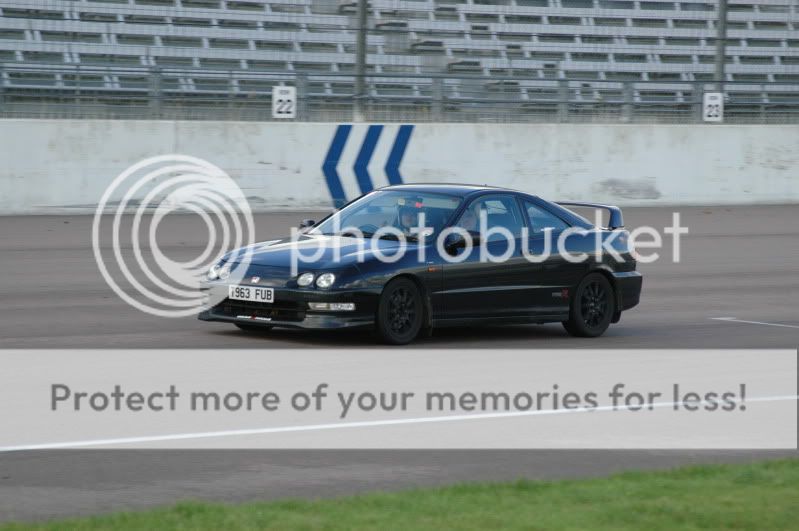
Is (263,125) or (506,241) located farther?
(263,125)

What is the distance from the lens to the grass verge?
5.68m

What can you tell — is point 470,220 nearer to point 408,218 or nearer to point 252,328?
point 408,218

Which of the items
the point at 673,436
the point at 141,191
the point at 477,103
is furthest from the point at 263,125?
the point at 673,436

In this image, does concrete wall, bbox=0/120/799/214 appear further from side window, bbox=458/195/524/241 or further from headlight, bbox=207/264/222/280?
side window, bbox=458/195/524/241

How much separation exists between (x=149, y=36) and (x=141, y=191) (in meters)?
4.77

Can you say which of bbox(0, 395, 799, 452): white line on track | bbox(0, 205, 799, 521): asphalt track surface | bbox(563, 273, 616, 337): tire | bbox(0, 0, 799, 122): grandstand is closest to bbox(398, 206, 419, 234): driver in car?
bbox(0, 205, 799, 521): asphalt track surface

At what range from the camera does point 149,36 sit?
26.6 m

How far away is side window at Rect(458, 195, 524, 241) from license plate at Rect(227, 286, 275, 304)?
73.8 inches

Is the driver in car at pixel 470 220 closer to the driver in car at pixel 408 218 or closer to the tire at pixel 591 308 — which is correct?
the driver in car at pixel 408 218

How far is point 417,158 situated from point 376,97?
1.42 metres

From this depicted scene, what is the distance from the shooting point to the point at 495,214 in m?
12.6

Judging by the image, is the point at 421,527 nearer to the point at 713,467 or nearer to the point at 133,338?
the point at 713,467

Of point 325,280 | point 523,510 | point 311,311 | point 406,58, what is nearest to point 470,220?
point 325,280

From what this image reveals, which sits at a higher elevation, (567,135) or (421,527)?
(567,135)
